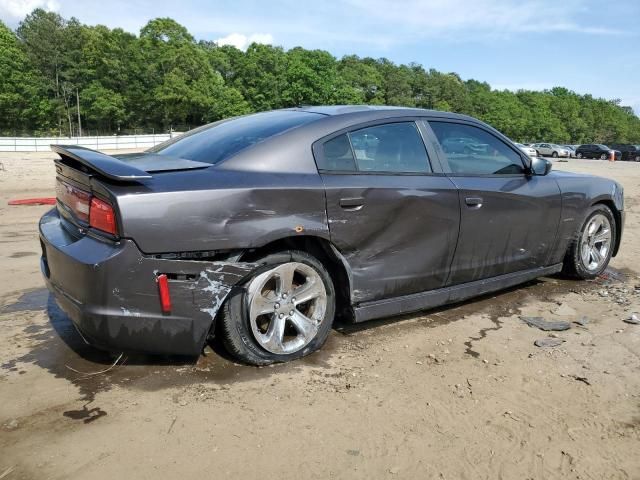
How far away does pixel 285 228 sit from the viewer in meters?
2.97

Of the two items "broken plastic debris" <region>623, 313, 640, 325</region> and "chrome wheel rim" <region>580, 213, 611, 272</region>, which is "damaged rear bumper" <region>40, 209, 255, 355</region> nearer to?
"broken plastic debris" <region>623, 313, 640, 325</region>

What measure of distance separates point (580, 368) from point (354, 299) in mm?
1429

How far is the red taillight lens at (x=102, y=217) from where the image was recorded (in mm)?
2621

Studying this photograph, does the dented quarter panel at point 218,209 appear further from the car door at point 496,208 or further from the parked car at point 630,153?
the parked car at point 630,153

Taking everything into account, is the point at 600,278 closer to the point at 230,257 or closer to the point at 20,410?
the point at 230,257

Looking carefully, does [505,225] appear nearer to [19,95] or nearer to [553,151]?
[553,151]

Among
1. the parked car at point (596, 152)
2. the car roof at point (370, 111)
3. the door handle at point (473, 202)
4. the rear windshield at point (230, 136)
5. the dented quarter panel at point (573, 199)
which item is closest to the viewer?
the rear windshield at point (230, 136)

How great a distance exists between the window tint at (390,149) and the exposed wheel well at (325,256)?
1.86 feet

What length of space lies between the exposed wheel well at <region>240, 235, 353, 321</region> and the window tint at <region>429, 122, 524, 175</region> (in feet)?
3.91

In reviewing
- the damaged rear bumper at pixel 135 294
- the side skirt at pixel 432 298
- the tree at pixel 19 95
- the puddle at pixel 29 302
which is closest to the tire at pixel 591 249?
the side skirt at pixel 432 298

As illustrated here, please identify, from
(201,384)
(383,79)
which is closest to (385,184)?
(201,384)

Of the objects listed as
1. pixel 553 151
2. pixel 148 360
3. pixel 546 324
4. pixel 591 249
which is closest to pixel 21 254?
Answer: pixel 148 360

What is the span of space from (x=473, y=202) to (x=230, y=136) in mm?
1774

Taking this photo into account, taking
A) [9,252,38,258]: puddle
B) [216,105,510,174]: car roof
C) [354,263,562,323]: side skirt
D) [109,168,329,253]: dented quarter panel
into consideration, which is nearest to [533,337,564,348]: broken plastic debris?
[354,263,562,323]: side skirt
